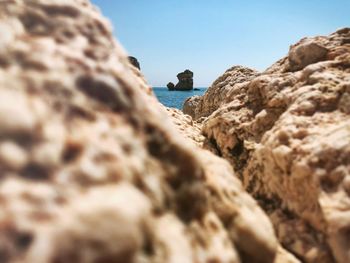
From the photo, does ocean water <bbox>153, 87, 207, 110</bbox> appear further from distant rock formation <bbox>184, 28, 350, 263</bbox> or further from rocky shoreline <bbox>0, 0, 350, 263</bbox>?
rocky shoreline <bbox>0, 0, 350, 263</bbox>

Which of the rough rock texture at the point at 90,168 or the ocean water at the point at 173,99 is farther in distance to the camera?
the ocean water at the point at 173,99

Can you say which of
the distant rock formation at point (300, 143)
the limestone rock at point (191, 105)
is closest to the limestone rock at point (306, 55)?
the distant rock formation at point (300, 143)

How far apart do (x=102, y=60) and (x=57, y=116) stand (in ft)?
1.58

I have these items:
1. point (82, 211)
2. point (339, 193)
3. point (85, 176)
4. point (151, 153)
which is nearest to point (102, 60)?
point (151, 153)

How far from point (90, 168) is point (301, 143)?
6.99ft

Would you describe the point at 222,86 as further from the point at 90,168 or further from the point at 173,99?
the point at 173,99

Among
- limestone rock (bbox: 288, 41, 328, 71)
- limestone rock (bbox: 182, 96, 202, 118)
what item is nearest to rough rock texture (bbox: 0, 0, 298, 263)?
limestone rock (bbox: 288, 41, 328, 71)

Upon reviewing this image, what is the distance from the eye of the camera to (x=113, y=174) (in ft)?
4.56

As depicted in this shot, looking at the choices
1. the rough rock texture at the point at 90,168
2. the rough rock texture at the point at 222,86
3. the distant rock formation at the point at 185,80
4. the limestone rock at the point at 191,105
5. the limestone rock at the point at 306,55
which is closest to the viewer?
the rough rock texture at the point at 90,168

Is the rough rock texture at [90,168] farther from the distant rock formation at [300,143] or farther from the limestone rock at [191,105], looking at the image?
the limestone rock at [191,105]

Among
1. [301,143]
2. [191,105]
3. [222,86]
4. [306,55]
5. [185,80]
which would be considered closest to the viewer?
[301,143]

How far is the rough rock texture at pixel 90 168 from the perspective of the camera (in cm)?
117

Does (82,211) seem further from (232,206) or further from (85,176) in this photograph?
(232,206)

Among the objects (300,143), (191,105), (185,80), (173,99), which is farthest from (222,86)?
(185,80)
